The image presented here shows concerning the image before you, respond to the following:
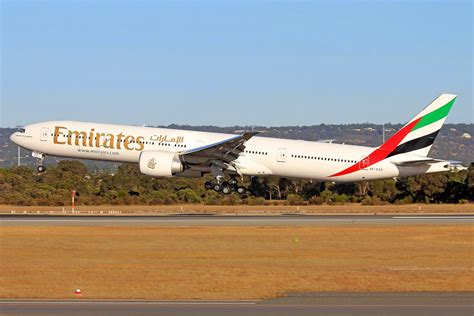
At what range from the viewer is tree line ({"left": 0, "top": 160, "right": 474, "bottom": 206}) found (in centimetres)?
6788

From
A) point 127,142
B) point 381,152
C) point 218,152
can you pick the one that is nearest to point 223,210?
point 218,152

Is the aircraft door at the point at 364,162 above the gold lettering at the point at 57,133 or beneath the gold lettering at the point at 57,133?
beneath

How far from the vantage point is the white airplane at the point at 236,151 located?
Answer: 53.1 metres

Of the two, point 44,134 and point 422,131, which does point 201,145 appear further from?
point 422,131

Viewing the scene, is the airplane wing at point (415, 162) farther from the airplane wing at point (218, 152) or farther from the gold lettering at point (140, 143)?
the gold lettering at point (140, 143)

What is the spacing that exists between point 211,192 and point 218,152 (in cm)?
2674

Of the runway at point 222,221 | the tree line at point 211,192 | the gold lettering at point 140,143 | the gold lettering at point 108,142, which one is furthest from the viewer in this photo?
the tree line at point 211,192

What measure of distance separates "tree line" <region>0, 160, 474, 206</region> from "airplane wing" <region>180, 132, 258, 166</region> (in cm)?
1311

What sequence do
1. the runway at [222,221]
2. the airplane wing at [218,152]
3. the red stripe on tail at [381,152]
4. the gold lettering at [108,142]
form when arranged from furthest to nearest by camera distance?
1. the red stripe on tail at [381,152]
2. the gold lettering at [108,142]
3. the airplane wing at [218,152]
4. the runway at [222,221]

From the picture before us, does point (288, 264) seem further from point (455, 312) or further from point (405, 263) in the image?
point (455, 312)

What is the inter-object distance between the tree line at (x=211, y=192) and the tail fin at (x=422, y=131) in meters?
12.7

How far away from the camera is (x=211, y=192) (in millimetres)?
79750

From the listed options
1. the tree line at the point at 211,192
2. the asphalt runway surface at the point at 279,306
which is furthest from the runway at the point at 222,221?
the asphalt runway surface at the point at 279,306

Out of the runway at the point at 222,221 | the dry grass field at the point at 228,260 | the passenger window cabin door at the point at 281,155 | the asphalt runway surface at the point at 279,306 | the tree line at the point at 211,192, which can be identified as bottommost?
the asphalt runway surface at the point at 279,306
